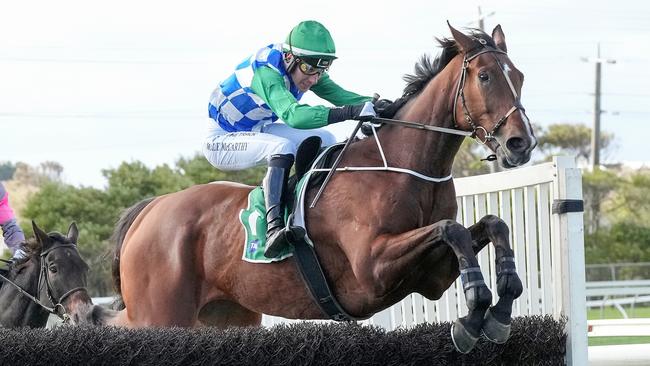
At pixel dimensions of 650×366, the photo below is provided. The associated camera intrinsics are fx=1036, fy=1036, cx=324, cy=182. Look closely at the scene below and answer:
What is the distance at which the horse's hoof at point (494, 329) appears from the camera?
462 cm

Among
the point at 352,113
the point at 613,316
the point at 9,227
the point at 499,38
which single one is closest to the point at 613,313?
the point at 613,316

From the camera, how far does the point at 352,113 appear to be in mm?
5332

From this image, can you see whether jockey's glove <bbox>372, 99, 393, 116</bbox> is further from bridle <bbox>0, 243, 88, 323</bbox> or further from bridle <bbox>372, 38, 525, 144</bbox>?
bridle <bbox>0, 243, 88, 323</bbox>

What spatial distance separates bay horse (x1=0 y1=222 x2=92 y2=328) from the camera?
7.90 meters

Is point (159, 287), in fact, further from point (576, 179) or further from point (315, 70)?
Result: point (576, 179)

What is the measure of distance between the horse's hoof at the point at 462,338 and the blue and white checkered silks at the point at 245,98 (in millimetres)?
1793

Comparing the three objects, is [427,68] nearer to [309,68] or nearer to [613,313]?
[309,68]

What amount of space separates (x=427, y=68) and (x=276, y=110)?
0.87m

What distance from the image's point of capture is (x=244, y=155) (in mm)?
5875

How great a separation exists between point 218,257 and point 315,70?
3.97ft

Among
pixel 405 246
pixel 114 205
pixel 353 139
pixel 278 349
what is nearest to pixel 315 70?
pixel 353 139

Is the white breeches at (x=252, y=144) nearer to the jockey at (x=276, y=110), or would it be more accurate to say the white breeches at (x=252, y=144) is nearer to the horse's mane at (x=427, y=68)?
the jockey at (x=276, y=110)

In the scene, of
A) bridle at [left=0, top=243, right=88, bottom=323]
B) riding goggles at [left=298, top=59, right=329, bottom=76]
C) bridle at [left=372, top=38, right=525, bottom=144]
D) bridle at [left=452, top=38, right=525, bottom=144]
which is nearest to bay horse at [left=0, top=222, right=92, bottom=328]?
bridle at [left=0, top=243, right=88, bottom=323]

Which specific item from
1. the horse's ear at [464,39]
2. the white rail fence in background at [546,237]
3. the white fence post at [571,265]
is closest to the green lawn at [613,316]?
the white rail fence in background at [546,237]
